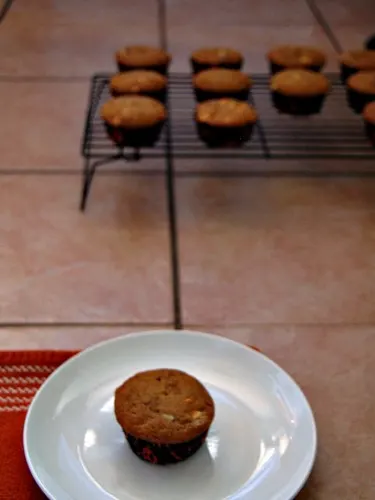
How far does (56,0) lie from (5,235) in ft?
3.76

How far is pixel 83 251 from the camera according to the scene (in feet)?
3.31

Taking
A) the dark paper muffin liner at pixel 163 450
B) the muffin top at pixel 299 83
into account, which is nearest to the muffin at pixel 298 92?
the muffin top at pixel 299 83

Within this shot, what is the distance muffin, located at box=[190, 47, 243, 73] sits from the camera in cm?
126

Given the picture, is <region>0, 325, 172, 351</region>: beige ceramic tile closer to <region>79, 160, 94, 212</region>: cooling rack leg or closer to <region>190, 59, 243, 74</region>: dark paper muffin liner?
<region>79, 160, 94, 212</region>: cooling rack leg

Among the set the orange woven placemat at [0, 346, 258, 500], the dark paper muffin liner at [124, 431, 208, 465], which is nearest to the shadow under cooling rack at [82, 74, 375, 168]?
the orange woven placemat at [0, 346, 258, 500]

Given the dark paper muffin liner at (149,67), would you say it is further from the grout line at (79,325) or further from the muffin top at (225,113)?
the grout line at (79,325)

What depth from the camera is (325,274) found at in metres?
0.98

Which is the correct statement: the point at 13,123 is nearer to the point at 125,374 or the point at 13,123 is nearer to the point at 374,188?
the point at 374,188

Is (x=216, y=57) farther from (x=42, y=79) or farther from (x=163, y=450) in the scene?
(x=163, y=450)

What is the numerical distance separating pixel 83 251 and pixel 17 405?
338mm

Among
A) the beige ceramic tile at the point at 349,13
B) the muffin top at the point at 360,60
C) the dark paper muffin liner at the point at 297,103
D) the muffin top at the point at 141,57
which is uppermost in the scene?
the muffin top at the point at 141,57

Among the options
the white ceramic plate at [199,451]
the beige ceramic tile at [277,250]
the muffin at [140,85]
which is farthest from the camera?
the muffin at [140,85]

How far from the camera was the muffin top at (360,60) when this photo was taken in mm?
1261

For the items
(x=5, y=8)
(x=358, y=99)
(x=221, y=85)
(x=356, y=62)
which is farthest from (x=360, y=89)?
(x=5, y=8)
